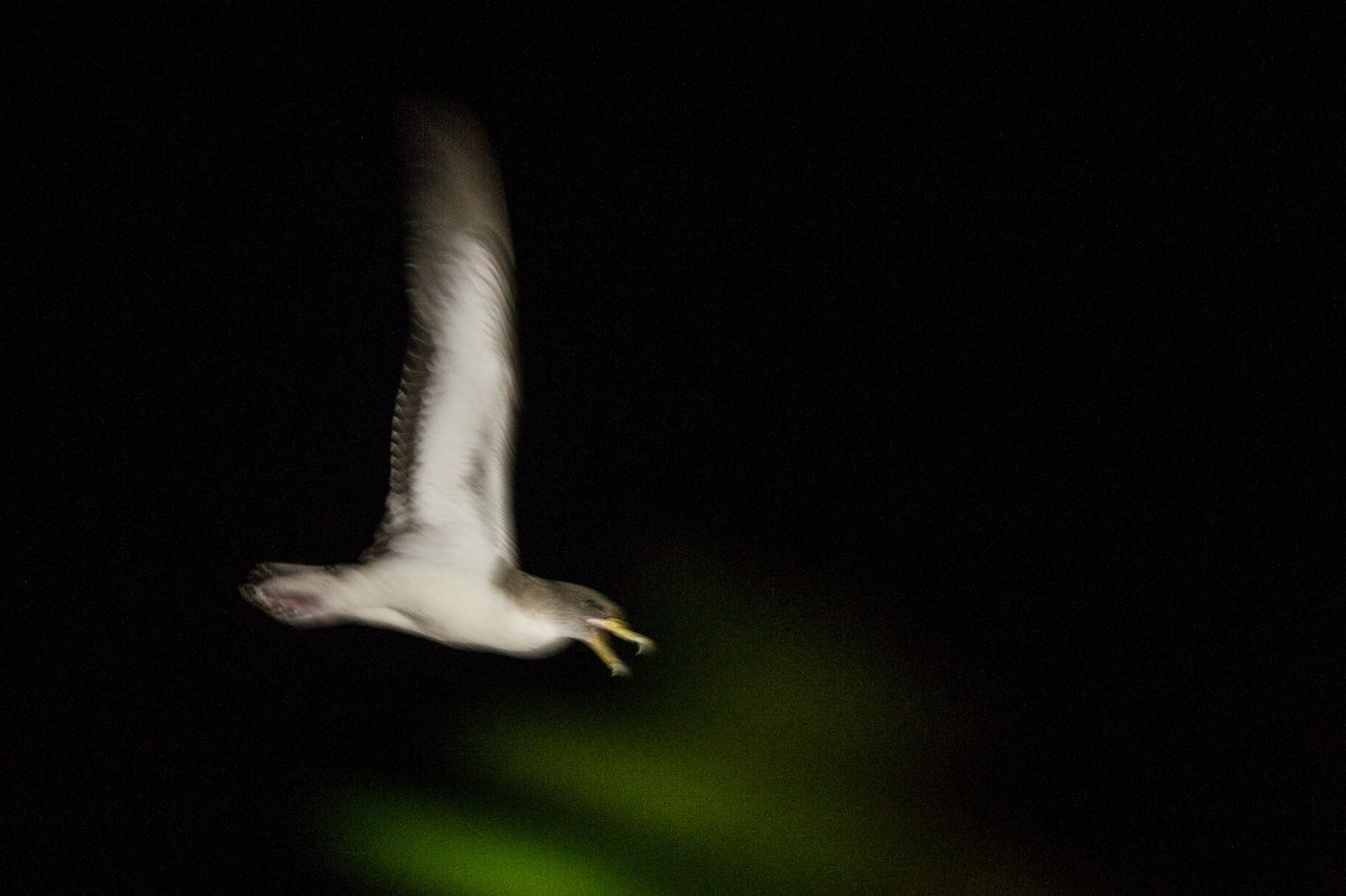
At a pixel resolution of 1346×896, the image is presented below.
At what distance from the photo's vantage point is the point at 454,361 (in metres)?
1.11

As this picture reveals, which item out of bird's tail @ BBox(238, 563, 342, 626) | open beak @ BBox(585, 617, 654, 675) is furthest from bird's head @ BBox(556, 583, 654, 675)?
bird's tail @ BBox(238, 563, 342, 626)

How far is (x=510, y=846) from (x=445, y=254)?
90 centimetres

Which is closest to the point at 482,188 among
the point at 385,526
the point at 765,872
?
the point at 385,526

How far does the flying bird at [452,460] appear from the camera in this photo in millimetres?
1079

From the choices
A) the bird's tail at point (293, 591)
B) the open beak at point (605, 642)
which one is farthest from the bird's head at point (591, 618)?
the bird's tail at point (293, 591)

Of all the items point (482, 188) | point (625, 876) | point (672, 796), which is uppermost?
point (482, 188)

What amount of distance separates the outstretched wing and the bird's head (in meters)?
0.09

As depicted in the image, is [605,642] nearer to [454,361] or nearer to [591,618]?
[591,618]

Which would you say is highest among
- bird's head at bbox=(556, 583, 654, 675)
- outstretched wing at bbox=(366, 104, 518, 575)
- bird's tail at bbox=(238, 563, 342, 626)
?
outstretched wing at bbox=(366, 104, 518, 575)

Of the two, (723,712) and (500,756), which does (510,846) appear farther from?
(723,712)

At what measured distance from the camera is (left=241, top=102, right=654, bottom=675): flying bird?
1.08m

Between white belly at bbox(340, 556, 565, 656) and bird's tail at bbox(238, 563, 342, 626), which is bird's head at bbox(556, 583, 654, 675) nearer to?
white belly at bbox(340, 556, 565, 656)

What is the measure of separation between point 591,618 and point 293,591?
379 millimetres

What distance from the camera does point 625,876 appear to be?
4.29 ft
